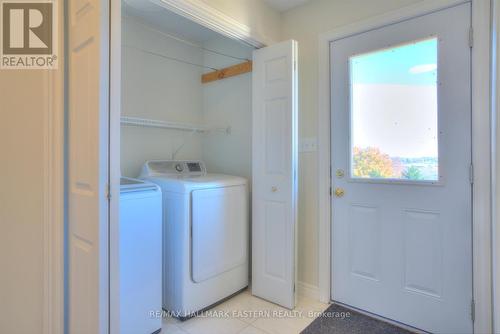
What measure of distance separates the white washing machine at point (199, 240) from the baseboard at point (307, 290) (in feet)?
1.69

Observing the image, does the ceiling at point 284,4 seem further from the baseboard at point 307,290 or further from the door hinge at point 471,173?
the baseboard at point 307,290

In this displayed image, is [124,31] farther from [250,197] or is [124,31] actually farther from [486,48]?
[486,48]

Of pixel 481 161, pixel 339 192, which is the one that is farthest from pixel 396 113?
pixel 339 192

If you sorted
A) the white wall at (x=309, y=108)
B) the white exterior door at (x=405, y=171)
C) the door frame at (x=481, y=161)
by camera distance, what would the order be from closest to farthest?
the door frame at (x=481, y=161)
the white exterior door at (x=405, y=171)
the white wall at (x=309, y=108)

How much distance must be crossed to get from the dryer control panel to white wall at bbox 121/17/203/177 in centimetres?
21

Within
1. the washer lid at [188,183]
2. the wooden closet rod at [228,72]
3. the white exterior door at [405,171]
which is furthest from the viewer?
the wooden closet rod at [228,72]

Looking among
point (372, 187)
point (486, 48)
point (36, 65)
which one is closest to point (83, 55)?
point (36, 65)

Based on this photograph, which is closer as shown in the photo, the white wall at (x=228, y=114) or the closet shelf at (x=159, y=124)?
the closet shelf at (x=159, y=124)

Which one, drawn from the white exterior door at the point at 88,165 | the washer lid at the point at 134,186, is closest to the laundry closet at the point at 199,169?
the washer lid at the point at 134,186

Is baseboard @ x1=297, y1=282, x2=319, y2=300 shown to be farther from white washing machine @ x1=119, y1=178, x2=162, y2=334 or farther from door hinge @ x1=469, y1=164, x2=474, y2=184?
door hinge @ x1=469, y1=164, x2=474, y2=184

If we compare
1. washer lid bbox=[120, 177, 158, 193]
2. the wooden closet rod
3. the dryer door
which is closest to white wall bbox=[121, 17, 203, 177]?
the wooden closet rod

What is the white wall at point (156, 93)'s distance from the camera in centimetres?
244

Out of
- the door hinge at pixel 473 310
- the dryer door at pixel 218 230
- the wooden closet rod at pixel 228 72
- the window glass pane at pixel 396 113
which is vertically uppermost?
the wooden closet rod at pixel 228 72

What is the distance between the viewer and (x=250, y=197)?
260 cm
